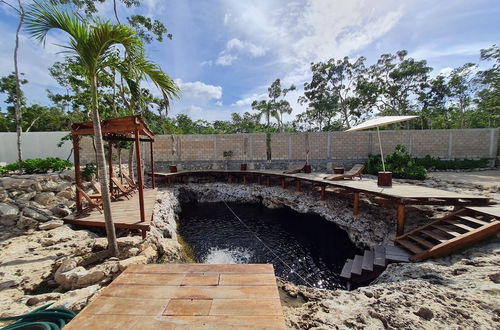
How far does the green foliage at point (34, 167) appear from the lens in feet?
19.7

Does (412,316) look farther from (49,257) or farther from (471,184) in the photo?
(471,184)

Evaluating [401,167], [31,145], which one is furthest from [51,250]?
[401,167]

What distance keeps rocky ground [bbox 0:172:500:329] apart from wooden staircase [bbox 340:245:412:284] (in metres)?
0.34

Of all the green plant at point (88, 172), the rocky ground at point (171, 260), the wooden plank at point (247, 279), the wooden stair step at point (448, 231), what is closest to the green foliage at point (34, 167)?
the green plant at point (88, 172)

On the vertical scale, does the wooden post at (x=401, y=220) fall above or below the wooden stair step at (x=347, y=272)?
above

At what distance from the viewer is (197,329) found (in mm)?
1390

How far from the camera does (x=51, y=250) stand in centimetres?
365

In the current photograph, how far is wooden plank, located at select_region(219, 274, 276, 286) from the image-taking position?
1944 millimetres

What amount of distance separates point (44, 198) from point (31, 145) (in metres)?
9.84

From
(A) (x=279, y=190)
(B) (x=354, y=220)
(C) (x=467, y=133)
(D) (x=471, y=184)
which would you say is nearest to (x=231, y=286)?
(B) (x=354, y=220)

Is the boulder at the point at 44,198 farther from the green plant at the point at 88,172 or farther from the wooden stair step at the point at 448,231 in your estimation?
the wooden stair step at the point at 448,231

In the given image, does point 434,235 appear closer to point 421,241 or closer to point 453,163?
point 421,241

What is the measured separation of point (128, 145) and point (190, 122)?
21679 mm

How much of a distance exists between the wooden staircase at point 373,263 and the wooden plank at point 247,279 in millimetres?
3216
